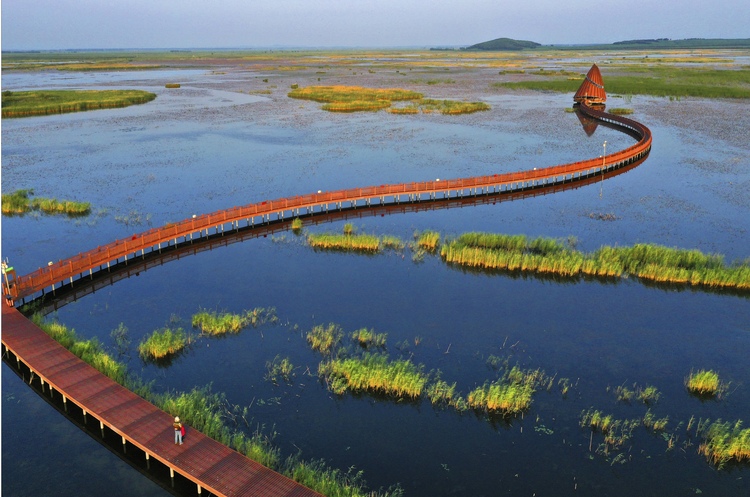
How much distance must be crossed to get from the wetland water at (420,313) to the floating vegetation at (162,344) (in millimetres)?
658

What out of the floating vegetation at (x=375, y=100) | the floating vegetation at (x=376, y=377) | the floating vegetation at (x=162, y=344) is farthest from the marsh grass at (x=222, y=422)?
the floating vegetation at (x=375, y=100)

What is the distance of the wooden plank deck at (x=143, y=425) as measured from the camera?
1962 cm

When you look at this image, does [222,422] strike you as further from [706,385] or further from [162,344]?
[706,385]

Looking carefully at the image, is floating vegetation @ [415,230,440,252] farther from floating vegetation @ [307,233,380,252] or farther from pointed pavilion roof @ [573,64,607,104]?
pointed pavilion roof @ [573,64,607,104]

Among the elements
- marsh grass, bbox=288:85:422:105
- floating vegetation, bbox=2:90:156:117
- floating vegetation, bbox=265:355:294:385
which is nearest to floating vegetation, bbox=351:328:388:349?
floating vegetation, bbox=265:355:294:385

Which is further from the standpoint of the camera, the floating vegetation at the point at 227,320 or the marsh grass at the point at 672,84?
the marsh grass at the point at 672,84

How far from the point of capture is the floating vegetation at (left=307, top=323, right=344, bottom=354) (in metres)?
30.0

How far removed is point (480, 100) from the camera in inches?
4793

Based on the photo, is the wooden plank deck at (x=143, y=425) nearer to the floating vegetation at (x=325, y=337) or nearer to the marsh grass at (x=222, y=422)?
the marsh grass at (x=222, y=422)

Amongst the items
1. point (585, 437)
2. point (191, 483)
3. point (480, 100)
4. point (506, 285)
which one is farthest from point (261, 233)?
point (480, 100)

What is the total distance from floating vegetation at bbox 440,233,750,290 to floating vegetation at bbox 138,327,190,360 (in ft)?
64.3

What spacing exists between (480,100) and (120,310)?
102 m

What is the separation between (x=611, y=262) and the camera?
39.2 meters

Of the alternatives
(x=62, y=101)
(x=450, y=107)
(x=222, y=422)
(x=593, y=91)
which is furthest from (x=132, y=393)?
(x=62, y=101)
